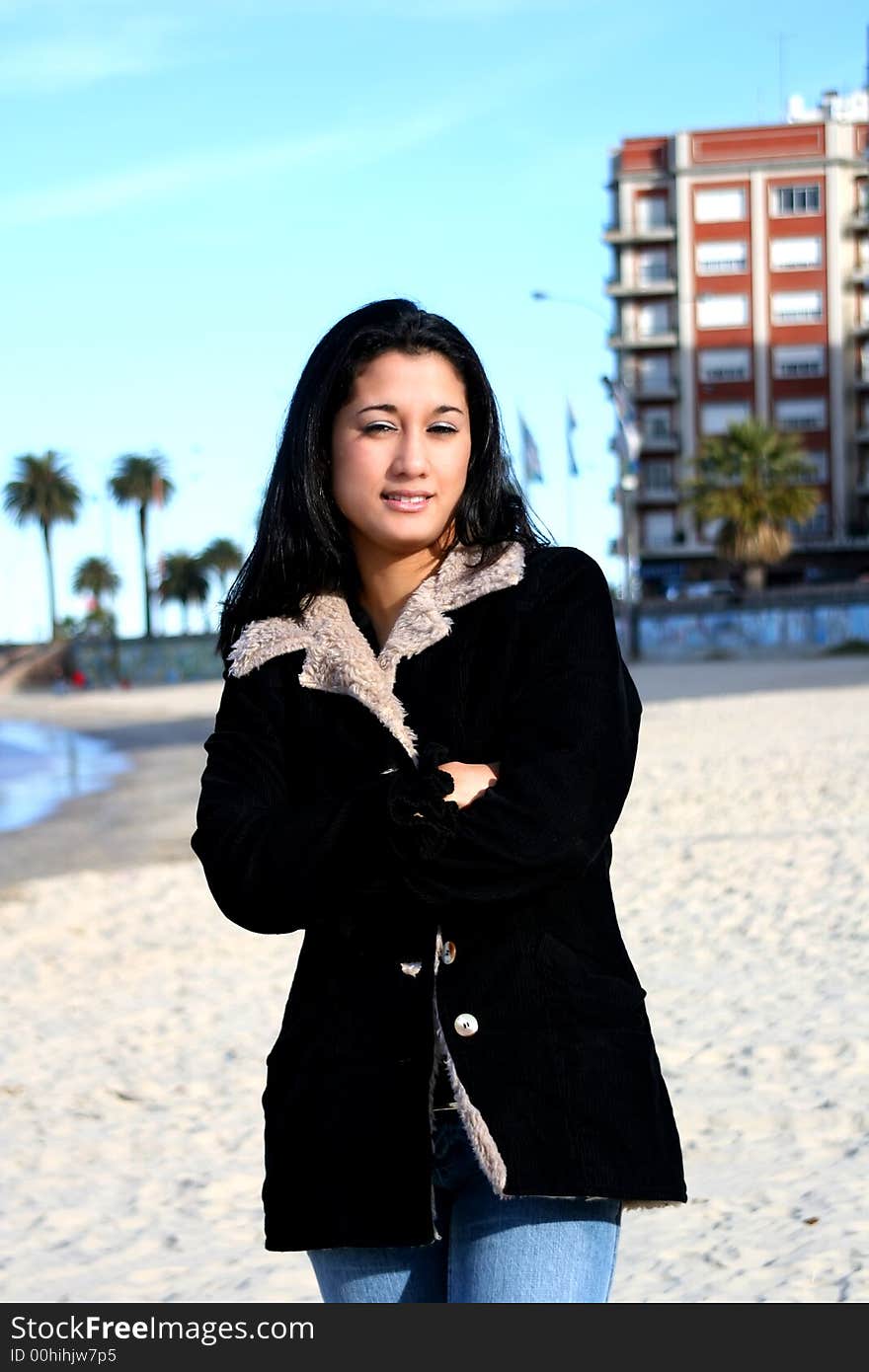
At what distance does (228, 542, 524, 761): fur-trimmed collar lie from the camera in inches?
91.0

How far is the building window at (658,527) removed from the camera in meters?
74.0

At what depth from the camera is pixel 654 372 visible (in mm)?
75688

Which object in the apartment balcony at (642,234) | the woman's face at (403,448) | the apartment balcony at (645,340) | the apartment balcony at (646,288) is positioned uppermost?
the apartment balcony at (642,234)

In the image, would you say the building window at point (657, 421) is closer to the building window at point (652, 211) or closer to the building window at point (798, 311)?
the building window at point (798, 311)

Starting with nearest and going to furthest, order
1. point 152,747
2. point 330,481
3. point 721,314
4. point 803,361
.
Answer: point 330,481
point 152,747
point 803,361
point 721,314

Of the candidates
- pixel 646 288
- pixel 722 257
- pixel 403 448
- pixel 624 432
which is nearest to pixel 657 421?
pixel 646 288

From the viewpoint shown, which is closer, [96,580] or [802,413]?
[802,413]

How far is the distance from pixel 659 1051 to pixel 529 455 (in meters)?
44.1

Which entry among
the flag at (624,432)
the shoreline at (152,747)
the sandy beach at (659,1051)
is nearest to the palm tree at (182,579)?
the shoreline at (152,747)

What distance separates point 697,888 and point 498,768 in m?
8.66

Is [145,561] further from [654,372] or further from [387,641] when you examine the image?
[387,641]

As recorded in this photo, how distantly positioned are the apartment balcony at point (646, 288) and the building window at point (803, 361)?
16.8 ft

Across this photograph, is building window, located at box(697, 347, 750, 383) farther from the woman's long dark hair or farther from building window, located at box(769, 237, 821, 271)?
the woman's long dark hair
